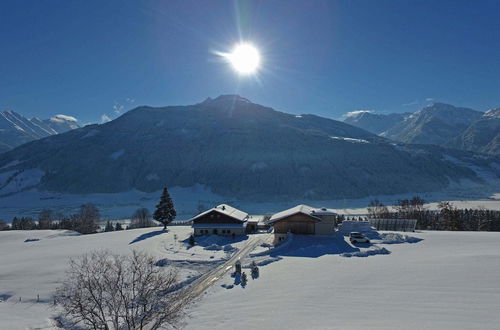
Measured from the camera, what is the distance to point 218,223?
55062 millimetres

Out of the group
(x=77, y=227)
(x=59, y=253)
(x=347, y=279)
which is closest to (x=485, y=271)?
(x=347, y=279)

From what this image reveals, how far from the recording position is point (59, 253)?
4525 centimetres

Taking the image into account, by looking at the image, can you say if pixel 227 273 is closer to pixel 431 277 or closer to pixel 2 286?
pixel 431 277

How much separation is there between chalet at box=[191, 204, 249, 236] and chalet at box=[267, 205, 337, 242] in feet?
27.1

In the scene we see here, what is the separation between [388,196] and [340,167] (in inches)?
1376


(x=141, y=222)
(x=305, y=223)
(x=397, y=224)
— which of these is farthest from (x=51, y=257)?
(x=397, y=224)

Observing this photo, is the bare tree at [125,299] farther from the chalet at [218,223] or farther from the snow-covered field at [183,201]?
the snow-covered field at [183,201]

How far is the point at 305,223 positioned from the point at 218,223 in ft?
51.3

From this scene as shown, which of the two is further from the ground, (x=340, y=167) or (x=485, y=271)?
(x=340, y=167)

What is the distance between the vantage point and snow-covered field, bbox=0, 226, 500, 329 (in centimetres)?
1884

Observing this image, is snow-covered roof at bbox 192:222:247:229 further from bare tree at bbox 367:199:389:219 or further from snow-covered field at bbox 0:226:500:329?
bare tree at bbox 367:199:389:219

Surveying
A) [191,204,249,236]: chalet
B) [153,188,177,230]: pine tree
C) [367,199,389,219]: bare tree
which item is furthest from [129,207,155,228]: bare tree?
[367,199,389,219]: bare tree

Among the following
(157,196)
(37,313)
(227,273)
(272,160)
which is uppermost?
(272,160)

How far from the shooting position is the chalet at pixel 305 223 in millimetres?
47625
